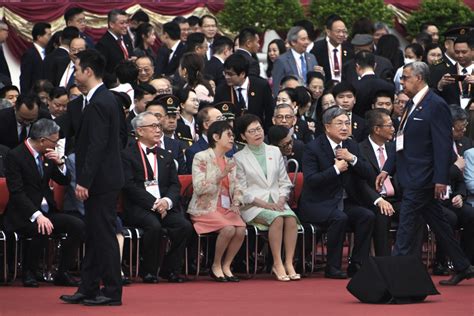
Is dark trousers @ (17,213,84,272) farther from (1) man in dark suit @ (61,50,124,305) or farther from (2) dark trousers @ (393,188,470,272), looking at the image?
(2) dark trousers @ (393,188,470,272)

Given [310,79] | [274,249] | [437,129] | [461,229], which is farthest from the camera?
[310,79]

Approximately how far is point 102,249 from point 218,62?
23.3ft

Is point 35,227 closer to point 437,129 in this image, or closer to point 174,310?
point 174,310

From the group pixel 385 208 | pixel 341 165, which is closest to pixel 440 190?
pixel 341 165

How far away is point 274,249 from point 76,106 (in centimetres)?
294

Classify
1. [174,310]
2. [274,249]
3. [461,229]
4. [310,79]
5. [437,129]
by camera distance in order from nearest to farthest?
[174,310], [437,129], [274,249], [461,229], [310,79]

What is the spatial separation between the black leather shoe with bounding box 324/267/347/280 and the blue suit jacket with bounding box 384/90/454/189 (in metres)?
1.65

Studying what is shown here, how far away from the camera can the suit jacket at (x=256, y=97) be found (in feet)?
53.1

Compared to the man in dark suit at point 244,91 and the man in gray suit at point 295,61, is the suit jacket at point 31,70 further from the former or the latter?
the man in gray suit at point 295,61

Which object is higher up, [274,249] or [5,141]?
[5,141]

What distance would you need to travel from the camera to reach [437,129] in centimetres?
1213

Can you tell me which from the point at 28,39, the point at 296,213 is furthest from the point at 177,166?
the point at 28,39

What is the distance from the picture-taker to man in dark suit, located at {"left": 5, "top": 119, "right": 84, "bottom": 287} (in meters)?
12.5

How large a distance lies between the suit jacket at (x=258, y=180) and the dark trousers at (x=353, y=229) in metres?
0.48
